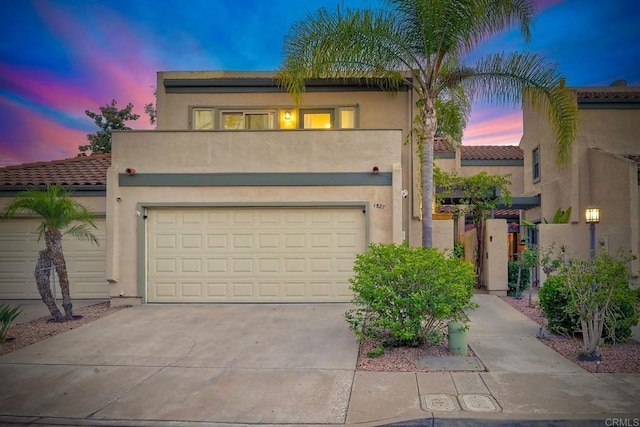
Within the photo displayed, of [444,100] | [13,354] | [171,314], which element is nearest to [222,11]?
[444,100]

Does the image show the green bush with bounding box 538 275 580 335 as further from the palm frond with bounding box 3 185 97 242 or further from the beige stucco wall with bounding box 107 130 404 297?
the palm frond with bounding box 3 185 97 242

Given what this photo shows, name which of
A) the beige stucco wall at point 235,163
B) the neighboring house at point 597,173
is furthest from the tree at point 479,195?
the beige stucco wall at point 235,163

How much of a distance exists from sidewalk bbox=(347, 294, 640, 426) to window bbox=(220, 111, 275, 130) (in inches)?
379

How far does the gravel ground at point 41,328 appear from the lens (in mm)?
Result: 7109

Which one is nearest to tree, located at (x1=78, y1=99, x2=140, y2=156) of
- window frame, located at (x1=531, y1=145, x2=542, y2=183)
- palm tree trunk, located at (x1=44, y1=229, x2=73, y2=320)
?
palm tree trunk, located at (x1=44, y1=229, x2=73, y2=320)

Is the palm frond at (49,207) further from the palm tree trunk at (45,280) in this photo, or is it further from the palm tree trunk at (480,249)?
the palm tree trunk at (480,249)

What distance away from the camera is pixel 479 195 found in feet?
41.8

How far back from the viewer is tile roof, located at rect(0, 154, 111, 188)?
38.0 feet

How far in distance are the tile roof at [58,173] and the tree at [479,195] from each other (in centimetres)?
1072

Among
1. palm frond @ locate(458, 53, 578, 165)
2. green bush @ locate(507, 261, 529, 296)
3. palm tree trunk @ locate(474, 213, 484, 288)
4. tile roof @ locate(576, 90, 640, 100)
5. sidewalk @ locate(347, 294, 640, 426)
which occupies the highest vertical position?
tile roof @ locate(576, 90, 640, 100)

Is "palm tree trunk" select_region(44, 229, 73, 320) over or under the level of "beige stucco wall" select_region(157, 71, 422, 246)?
under

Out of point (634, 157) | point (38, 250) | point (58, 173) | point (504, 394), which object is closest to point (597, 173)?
point (634, 157)

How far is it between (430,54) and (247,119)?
6283mm

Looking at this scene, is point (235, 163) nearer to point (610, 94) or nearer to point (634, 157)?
point (634, 157)
